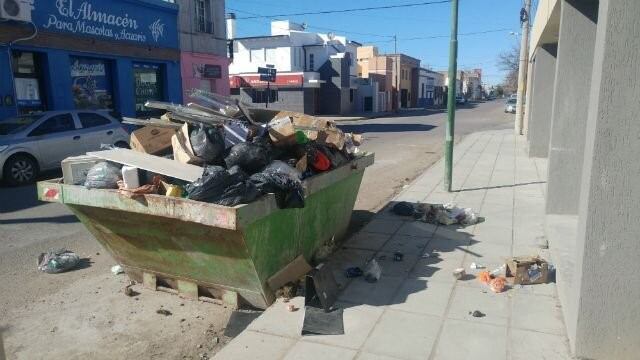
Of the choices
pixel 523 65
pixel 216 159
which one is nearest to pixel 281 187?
pixel 216 159

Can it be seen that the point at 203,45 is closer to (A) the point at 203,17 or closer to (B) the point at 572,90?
(A) the point at 203,17

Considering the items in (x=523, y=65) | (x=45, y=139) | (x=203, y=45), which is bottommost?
(x=45, y=139)

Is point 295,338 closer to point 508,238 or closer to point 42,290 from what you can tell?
point 42,290

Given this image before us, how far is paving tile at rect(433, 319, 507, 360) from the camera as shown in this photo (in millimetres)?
3344

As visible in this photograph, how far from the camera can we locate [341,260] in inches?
209

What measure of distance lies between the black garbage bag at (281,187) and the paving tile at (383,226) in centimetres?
250

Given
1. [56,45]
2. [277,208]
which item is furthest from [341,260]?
[56,45]

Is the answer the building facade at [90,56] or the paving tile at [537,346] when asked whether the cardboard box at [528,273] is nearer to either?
the paving tile at [537,346]

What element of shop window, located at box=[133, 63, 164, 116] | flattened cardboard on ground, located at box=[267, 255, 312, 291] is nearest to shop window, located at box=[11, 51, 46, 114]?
shop window, located at box=[133, 63, 164, 116]

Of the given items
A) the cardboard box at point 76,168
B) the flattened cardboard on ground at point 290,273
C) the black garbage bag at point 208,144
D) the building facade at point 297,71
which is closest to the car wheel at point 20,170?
the cardboard box at point 76,168

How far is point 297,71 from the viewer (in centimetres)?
4175

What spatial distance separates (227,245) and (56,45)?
47.4ft

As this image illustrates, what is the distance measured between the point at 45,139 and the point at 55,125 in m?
0.59

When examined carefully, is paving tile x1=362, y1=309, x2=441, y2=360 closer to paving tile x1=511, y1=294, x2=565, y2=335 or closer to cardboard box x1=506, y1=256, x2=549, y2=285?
paving tile x1=511, y1=294, x2=565, y2=335
